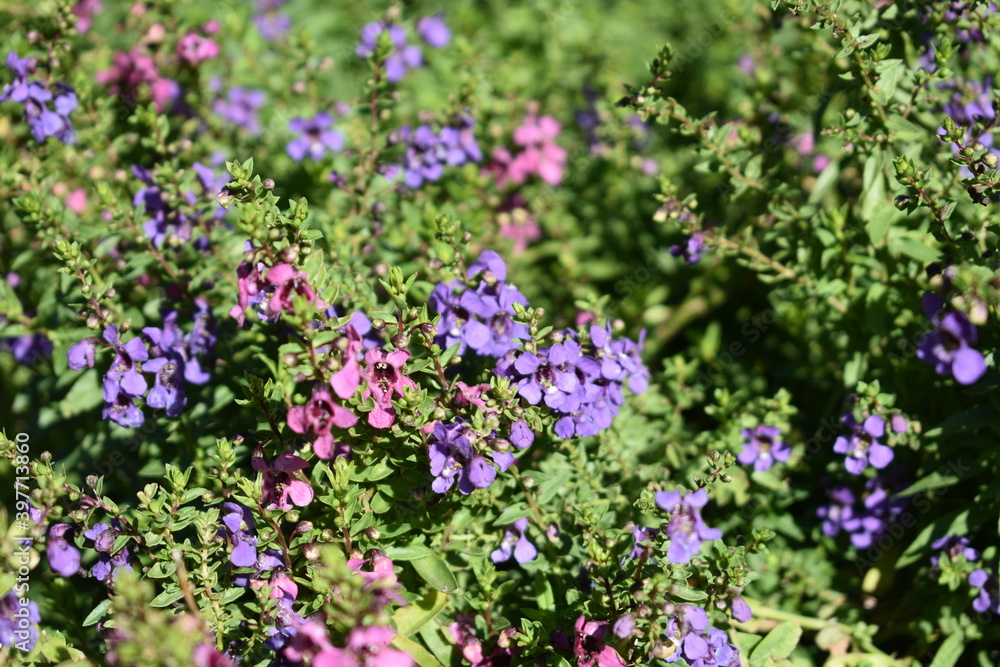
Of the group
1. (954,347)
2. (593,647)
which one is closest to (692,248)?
(954,347)

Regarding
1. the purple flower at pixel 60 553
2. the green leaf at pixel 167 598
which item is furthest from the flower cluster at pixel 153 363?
the green leaf at pixel 167 598

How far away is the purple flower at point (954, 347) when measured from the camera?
8.25ft

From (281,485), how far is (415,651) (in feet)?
2.47

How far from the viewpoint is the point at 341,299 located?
3.27 meters

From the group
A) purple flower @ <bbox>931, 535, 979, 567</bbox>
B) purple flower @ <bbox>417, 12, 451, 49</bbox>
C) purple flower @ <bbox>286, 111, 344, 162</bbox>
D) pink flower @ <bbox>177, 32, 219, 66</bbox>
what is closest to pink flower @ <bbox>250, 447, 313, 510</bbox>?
purple flower @ <bbox>286, 111, 344, 162</bbox>

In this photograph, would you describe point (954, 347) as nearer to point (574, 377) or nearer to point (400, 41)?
point (574, 377)

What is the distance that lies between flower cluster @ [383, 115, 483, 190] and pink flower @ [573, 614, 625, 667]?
7.92 feet

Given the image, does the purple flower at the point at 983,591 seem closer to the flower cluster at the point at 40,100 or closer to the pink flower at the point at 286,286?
the pink flower at the point at 286,286

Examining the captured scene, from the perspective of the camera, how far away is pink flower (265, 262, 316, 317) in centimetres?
249

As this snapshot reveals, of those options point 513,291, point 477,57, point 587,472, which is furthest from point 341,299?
point 477,57

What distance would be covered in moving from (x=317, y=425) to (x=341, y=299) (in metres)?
0.87

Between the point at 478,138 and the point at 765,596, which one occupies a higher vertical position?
the point at 478,138

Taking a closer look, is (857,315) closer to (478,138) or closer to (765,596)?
(765,596)

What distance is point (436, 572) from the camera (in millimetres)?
2873
